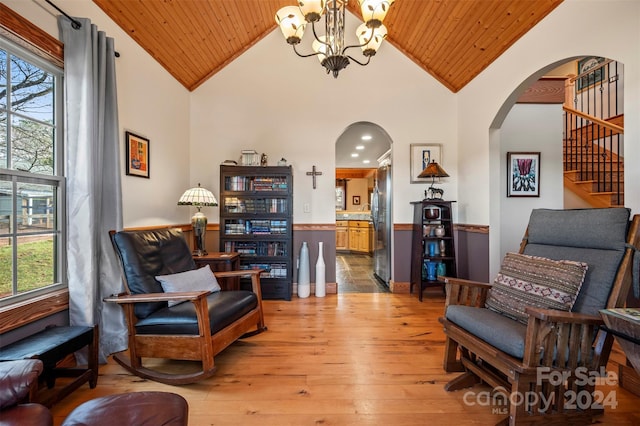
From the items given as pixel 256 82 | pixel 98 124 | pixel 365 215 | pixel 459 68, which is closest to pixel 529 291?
pixel 459 68

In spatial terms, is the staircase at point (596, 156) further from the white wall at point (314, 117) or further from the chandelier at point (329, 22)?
the chandelier at point (329, 22)

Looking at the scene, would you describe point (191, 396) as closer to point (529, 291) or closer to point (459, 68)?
point (529, 291)

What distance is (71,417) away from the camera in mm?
988

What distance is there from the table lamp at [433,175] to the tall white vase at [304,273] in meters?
1.73

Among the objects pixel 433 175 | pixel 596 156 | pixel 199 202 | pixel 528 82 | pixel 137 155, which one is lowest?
pixel 199 202

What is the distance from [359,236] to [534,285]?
5.45m

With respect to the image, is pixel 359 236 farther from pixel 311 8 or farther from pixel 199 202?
pixel 311 8

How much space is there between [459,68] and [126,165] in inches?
150

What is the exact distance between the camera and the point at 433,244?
11.8 feet

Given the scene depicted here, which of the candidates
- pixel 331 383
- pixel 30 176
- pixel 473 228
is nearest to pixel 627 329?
pixel 331 383

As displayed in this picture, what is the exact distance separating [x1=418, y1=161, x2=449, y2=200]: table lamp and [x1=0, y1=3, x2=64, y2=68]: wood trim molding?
136 inches

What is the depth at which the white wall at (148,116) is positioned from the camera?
→ 213 centimetres

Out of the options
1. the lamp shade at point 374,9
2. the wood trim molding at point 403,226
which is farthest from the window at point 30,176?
the wood trim molding at point 403,226

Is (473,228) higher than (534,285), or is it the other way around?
(473,228)
